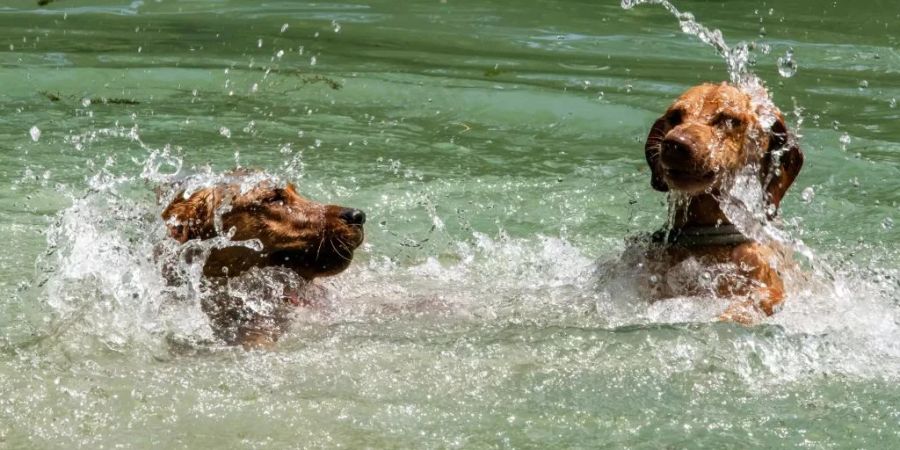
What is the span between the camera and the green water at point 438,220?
5441 mm

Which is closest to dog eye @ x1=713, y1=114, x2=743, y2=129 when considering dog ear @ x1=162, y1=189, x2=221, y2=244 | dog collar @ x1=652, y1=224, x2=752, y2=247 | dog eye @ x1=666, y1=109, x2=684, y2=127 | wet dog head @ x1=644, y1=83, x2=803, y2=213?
wet dog head @ x1=644, y1=83, x2=803, y2=213

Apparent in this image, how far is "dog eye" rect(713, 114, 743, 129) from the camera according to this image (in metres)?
6.51

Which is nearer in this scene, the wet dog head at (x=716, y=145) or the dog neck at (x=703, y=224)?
the wet dog head at (x=716, y=145)

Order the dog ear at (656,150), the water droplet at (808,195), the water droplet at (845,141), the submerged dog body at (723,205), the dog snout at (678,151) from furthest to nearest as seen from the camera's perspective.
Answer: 1. the water droplet at (845,141)
2. the water droplet at (808,195)
3. the dog ear at (656,150)
4. the submerged dog body at (723,205)
5. the dog snout at (678,151)

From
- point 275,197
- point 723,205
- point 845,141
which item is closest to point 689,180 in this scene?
point 723,205

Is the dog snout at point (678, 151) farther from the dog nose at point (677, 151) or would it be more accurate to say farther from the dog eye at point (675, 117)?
the dog eye at point (675, 117)

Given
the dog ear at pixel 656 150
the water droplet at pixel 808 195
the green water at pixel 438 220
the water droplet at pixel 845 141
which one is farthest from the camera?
the water droplet at pixel 845 141

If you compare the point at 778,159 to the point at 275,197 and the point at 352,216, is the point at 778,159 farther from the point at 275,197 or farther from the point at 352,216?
the point at 275,197

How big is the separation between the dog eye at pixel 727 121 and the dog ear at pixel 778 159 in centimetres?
20

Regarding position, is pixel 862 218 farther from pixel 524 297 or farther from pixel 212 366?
pixel 212 366

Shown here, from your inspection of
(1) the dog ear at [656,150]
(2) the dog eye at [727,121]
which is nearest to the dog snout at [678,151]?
(2) the dog eye at [727,121]

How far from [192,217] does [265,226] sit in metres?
0.33

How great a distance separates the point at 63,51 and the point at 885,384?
807cm

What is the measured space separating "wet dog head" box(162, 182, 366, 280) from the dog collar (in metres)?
1.47
